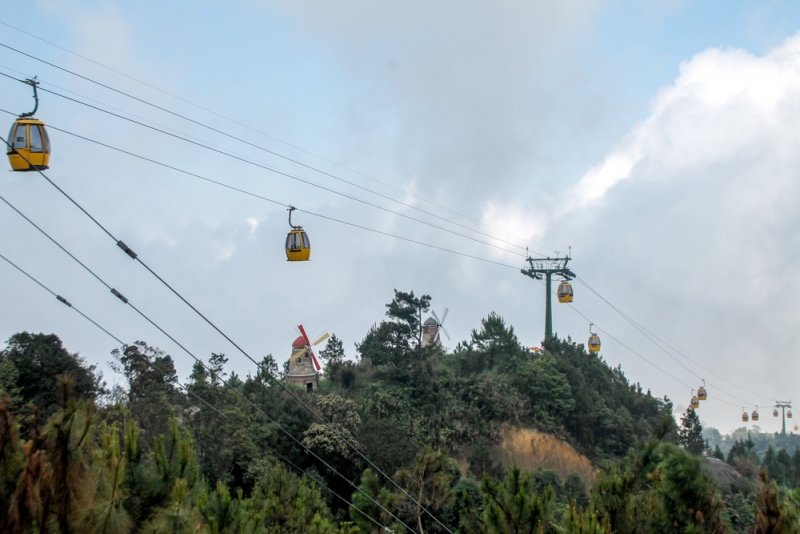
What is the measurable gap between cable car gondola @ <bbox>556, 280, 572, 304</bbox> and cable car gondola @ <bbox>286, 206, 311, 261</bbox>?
81.7ft

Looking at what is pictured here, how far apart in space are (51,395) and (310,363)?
64.8 ft

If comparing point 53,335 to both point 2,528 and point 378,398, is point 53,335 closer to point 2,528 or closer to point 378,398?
point 378,398

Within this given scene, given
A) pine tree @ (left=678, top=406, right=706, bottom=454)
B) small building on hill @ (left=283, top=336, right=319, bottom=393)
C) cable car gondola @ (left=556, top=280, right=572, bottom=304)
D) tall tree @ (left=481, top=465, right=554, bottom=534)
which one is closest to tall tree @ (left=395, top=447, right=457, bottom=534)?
tall tree @ (left=481, top=465, right=554, bottom=534)

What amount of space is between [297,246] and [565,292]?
82.8ft

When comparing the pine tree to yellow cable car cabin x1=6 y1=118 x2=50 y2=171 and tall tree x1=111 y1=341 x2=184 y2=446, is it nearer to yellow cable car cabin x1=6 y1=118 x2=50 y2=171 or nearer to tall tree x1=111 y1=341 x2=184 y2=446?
tall tree x1=111 y1=341 x2=184 y2=446

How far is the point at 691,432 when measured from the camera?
165ft

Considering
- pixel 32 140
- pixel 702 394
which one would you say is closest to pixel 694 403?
pixel 702 394

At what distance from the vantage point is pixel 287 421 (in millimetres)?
37094

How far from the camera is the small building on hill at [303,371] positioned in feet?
154

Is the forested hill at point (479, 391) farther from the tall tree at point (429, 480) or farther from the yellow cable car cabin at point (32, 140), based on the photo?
the yellow cable car cabin at point (32, 140)

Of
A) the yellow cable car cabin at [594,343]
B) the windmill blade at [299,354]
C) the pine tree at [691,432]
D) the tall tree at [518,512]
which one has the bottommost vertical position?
the tall tree at [518,512]

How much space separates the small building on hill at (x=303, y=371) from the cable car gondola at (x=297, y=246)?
26694 millimetres

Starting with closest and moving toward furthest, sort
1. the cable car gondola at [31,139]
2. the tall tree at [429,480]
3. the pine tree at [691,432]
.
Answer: the cable car gondola at [31,139]
the tall tree at [429,480]
the pine tree at [691,432]

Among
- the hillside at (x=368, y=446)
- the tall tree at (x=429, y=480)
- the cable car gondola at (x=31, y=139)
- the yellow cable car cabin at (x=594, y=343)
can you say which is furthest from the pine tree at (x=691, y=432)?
the cable car gondola at (x=31, y=139)
